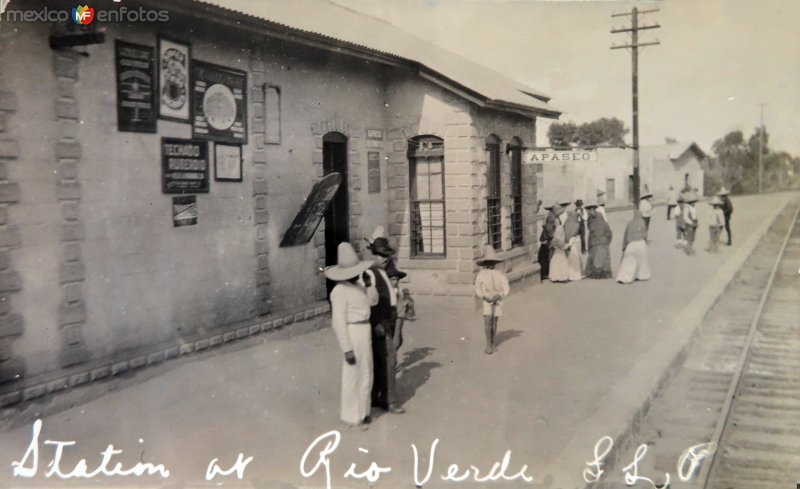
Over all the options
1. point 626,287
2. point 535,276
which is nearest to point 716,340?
point 626,287

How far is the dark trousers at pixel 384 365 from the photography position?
6469 mm

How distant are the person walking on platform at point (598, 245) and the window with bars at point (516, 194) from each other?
62.1 inches

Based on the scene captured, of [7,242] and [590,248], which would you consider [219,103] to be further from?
[590,248]

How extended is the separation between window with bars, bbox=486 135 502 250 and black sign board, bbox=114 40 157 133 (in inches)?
285

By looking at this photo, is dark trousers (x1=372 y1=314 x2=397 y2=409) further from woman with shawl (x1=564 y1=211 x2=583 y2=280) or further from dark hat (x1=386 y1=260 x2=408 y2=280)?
woman with shawl (x1=564 y1=211 x2=583 y2=280)

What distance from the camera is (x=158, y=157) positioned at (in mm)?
7590

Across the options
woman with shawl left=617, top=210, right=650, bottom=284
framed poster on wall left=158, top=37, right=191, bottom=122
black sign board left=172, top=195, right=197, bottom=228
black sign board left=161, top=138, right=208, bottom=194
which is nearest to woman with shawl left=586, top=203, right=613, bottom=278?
woman with shawl left=617, top=210, right=650, bottom=284

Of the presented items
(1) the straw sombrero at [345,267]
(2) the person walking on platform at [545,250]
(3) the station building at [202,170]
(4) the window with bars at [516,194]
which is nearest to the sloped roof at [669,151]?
(2) the person walking on platform at [545,250]

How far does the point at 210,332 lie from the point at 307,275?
2.12 meters

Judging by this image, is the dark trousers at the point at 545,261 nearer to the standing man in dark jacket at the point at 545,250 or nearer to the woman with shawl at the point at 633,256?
the standing man in dark jacket at the point at 545,250

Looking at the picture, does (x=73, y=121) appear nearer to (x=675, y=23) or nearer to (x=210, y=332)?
(x=210, y=332)

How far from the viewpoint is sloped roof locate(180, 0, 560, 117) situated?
877 cm

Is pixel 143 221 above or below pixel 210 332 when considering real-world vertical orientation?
above

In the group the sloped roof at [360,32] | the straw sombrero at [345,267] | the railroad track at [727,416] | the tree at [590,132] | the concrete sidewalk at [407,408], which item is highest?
the tree at [590,132]
